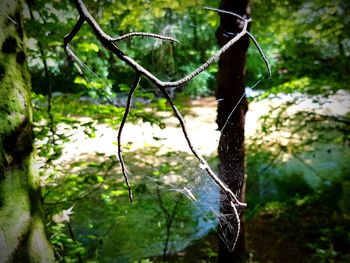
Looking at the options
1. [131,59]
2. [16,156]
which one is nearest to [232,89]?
[16,156]

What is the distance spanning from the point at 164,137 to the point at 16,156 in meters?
3.50

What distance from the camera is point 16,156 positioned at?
1689 millimetres

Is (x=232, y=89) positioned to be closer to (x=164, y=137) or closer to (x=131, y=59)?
(x=164, y=137)

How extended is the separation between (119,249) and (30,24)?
3.78 m

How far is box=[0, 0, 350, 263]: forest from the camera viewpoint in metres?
1.67

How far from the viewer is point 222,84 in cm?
324

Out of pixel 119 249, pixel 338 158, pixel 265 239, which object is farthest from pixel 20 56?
pixel 338 158

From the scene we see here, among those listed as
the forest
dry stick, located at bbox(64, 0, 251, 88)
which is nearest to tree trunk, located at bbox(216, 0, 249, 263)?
the forest

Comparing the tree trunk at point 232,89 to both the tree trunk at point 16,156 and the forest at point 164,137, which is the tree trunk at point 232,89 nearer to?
the forest at point 164,137

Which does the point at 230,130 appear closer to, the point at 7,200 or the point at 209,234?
the point at 7,200

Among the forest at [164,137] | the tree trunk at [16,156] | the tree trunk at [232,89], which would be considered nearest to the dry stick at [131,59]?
the forest at [164,137]

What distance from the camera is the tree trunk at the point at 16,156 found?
1621 millimetres

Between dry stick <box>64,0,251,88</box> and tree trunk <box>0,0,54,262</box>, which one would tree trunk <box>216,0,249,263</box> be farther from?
dry stick <box>64,0,251,88</box>

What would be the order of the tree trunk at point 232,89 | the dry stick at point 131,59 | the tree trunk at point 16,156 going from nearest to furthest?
the dry stick at point 131,59 < the tree trunk at point 16,156 < the tree trunk at point 232,89
